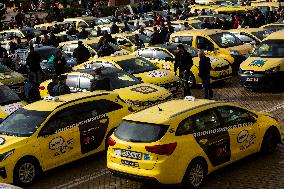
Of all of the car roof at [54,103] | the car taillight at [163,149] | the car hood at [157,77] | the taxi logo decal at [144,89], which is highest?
the car roof at [54,103]

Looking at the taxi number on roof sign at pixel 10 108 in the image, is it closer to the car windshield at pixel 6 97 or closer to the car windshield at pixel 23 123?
the car windshield at pixel 6 97

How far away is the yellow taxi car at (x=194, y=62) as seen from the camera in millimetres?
19516

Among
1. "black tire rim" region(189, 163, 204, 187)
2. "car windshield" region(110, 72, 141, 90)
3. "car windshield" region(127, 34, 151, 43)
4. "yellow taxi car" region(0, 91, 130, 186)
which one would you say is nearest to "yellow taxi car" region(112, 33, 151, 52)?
"car windshield" region(127, 34, 151, 43)

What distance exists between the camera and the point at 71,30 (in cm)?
3011

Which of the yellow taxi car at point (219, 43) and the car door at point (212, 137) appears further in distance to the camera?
the yellow taxi car at point (219, 43)

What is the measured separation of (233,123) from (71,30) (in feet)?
65.5

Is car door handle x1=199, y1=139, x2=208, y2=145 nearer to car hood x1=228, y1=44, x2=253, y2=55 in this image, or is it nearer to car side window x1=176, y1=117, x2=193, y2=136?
car side window x1=176, y1=117, x2=193, y2=136

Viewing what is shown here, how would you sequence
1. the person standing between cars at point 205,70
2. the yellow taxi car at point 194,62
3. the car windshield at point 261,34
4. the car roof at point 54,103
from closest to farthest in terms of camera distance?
1. the car roof at point 54,103
2. the person standing between cars at point 205,70
3. the yellow taxi car at point 194,62
4. the car windshield at point 261,34

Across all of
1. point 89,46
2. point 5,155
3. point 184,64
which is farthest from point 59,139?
point 89,46

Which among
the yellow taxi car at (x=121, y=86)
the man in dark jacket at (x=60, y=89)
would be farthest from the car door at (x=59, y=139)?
the man in dark jacket at (x=60, y=89)

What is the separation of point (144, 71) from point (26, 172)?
723 cm

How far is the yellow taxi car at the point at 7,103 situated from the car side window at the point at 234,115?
539cm

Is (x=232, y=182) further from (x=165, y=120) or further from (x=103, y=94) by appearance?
(x=103, y=94)

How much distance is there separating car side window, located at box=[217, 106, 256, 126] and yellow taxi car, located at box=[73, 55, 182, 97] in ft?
18.5
